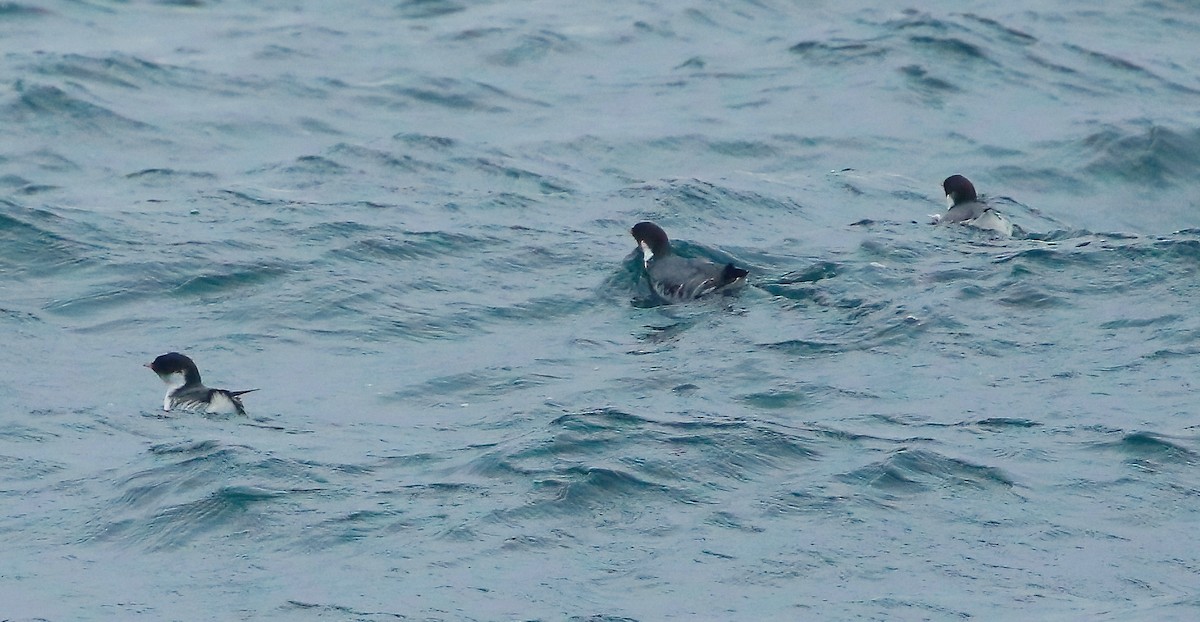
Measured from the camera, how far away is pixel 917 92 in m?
20.9

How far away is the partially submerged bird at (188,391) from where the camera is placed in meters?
11.5

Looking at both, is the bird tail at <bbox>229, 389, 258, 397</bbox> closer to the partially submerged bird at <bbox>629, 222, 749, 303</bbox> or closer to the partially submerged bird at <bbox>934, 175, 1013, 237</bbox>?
the partially submerged bird at <bbox>629, 222, 749, 303</bbox>

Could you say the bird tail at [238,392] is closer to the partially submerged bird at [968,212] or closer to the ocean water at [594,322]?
the ocean water at [594,322]

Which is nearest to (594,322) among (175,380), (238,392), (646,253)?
(646,253)

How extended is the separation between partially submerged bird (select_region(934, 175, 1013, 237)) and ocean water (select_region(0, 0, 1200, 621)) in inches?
7.7

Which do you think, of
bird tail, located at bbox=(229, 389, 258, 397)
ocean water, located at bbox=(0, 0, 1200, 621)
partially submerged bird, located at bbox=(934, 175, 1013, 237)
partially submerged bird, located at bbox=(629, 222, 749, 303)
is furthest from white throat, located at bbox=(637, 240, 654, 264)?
bird tail, located at bbox=(229, 389, 258, 397)

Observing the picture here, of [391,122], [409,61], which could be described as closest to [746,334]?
[391,122]

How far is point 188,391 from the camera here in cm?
1162

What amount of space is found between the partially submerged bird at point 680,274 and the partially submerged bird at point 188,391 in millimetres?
3617

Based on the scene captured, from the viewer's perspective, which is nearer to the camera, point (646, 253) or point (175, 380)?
point (175, 380)

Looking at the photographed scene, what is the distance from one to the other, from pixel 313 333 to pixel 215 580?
4.65 metres

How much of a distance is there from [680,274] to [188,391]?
166 inches

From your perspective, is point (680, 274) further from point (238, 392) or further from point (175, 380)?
point (175, 380)

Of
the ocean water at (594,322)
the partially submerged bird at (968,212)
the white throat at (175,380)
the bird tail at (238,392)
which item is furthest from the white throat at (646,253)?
the white throat at (175,380)
